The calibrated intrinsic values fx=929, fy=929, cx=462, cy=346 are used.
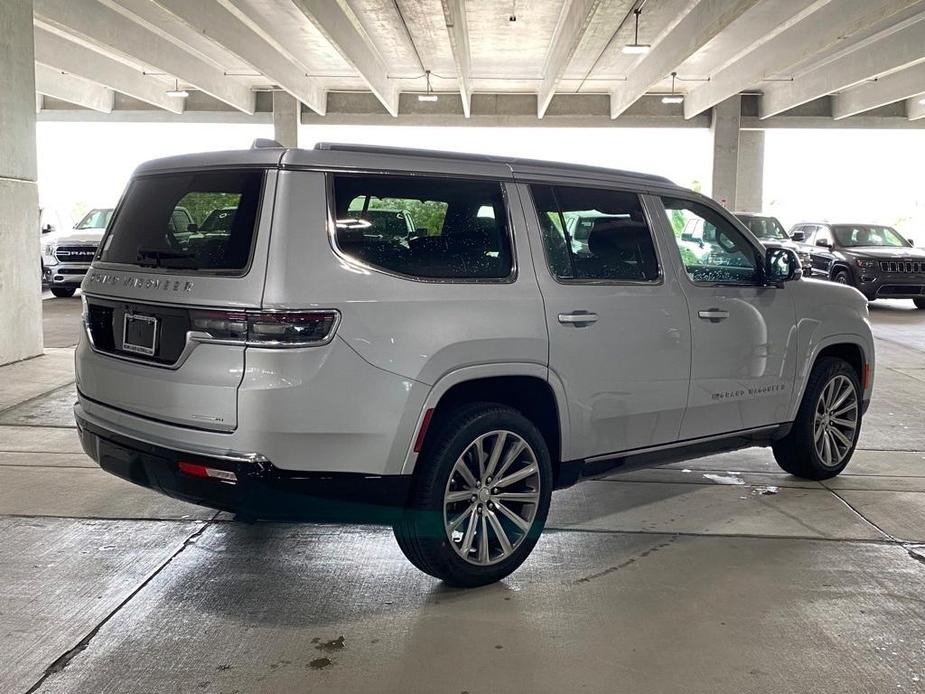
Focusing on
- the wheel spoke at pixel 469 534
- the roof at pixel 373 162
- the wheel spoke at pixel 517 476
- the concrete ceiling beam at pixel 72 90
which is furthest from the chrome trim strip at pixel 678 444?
the concrete ceiling beam at pixel 72 90

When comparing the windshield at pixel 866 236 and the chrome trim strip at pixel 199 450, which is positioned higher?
the windshield at pixel 866 236

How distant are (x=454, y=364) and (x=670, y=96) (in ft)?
90.6

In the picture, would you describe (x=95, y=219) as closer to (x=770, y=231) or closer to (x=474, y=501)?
(x=770, y=231)

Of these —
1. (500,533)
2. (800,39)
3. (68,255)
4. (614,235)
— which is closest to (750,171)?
(800,39)

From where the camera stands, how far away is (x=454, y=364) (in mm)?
3936

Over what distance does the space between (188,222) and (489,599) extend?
2.11 m

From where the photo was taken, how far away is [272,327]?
11.6 ft

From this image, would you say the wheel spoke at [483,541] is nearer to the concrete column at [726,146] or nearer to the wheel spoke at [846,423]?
the wheel spoke at [846,423]

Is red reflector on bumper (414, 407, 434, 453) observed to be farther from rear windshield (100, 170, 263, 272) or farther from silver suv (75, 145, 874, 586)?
rear windshield (100, 170, 263, 272)

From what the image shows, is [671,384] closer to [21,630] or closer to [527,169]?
[527,169]

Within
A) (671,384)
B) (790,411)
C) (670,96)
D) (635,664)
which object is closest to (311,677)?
(635,664)

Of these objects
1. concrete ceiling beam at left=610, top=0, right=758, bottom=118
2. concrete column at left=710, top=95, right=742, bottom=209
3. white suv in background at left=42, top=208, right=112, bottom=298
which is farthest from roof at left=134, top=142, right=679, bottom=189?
concrete column at left=710, top=95, right=742, bottom=209

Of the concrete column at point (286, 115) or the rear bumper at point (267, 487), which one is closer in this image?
the rear bumper at point (267, 487)

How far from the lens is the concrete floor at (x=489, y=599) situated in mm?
3426
